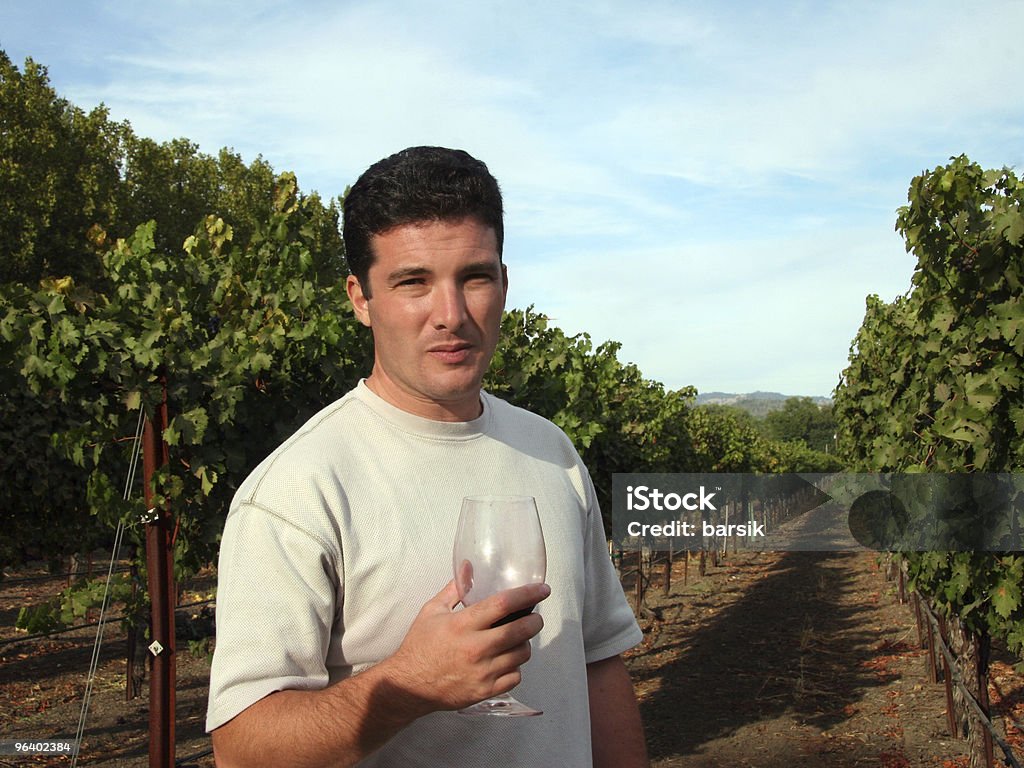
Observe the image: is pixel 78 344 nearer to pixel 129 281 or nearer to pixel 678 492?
Result: pixel 129 281

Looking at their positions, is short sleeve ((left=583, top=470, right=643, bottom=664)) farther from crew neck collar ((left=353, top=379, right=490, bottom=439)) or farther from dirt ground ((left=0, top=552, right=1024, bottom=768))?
dirt ground ((left=0, top=552, right=1024, bottom=768))

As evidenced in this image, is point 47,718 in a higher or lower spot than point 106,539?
lower

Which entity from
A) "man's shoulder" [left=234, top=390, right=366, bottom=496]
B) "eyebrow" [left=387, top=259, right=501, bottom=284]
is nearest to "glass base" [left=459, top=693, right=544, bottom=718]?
"man's shoulder" [left=234, top=390, right=366, bottom=496]

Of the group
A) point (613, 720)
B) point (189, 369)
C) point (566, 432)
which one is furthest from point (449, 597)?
point (566, 432)

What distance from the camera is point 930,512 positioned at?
668cm

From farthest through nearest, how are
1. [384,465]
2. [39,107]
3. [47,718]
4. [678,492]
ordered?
[39,107], [678,492], [47,718], [384,465]

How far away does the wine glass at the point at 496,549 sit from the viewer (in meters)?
1.43

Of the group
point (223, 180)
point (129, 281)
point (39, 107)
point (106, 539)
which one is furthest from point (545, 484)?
point (223, 180)

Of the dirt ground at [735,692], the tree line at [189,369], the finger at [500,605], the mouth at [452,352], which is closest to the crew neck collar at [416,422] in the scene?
the mouth at [452,352]

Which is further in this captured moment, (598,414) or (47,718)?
(598,414)

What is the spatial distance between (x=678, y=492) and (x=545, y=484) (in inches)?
770

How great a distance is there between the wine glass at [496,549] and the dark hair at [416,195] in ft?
1.91

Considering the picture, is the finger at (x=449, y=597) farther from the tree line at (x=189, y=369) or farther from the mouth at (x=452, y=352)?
the tree line at (x=189, y=369)

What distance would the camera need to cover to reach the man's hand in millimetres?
1339
